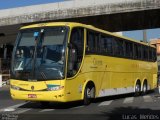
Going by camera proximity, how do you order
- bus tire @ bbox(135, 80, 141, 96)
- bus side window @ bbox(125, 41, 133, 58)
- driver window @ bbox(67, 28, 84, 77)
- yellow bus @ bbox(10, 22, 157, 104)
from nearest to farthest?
yellow bus @ bbox(10, 22, 157, 104) < driver window @ bbox(67, 28, 84, 77) < bus side window @ bbox(125, 41, 133, 58) < bus tire @ bbox(135, 80, 141, 96)

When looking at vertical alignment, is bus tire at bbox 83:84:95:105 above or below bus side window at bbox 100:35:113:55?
below

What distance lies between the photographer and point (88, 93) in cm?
1797

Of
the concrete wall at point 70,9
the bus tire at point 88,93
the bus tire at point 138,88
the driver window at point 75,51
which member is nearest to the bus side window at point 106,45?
the bus tire at point 88,93

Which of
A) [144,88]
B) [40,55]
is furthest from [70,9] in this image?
[40,55]

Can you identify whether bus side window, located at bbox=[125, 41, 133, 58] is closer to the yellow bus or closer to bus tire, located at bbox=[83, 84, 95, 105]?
the yellow bus

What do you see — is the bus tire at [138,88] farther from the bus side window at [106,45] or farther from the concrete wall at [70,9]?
the concrete wall at [70,9]

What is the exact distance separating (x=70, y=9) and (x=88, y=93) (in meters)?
21.5

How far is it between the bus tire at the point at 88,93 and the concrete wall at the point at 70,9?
18728 millimetres

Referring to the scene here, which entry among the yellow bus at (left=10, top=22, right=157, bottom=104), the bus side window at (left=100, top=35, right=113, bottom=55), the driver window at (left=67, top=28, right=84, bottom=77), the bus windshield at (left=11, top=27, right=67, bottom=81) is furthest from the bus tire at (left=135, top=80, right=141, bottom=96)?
the bus windshield at (left=11, top=27, right=67, bottom=81)

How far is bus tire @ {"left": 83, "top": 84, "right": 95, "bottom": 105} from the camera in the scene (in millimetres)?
17703

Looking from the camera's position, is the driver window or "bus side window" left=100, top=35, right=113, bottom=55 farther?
"bus side window" left=100, top=35, right=113, bottom=55

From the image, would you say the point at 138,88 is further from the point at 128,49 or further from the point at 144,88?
the point at 128,49

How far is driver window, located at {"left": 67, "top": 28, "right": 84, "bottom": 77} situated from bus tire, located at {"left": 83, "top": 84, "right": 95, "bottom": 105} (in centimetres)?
117

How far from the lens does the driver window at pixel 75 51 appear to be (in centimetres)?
1659
